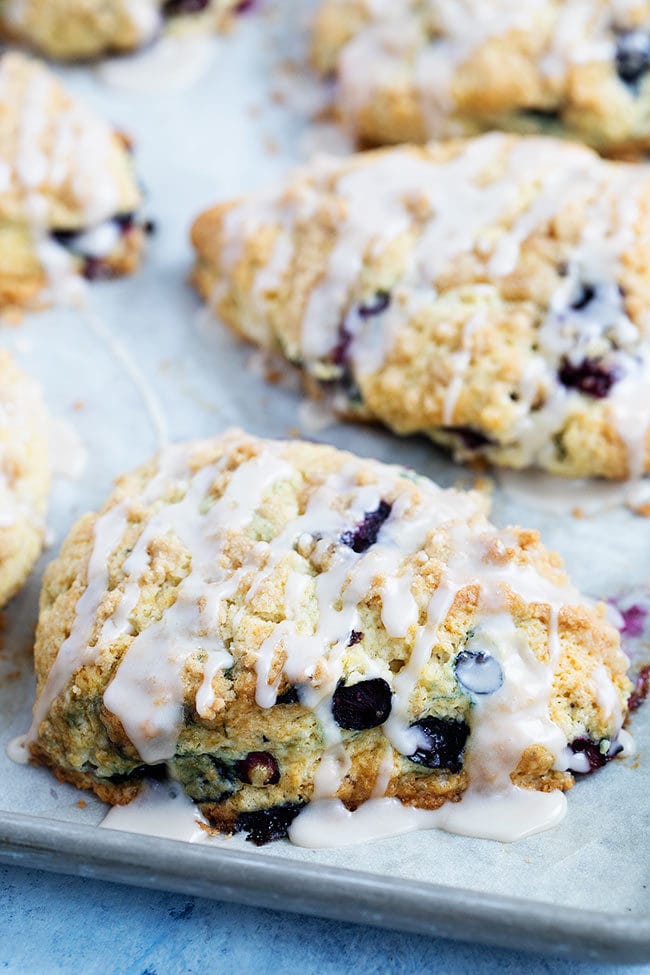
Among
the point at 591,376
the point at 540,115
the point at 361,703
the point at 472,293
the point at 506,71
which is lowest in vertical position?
the point at 361,703

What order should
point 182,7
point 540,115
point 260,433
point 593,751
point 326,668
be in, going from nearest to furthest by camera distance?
point 326,668 → point 593,751 → point 260,433 → point 540,115 → point 182,7

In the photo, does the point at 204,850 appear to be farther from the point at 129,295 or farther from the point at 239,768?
the point at 129,295

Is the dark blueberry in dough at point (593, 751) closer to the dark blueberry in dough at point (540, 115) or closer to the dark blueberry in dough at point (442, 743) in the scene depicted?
the dark blueberry in dough at point (442, 743)

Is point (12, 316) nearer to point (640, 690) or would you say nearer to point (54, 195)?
point (54, 195)

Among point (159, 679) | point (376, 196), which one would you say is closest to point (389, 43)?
point (376, 196)

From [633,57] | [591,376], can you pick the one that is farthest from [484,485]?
[633,57]

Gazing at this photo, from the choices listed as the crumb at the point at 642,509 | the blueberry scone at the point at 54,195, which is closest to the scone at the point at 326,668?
the crumb at the point at 642,509
